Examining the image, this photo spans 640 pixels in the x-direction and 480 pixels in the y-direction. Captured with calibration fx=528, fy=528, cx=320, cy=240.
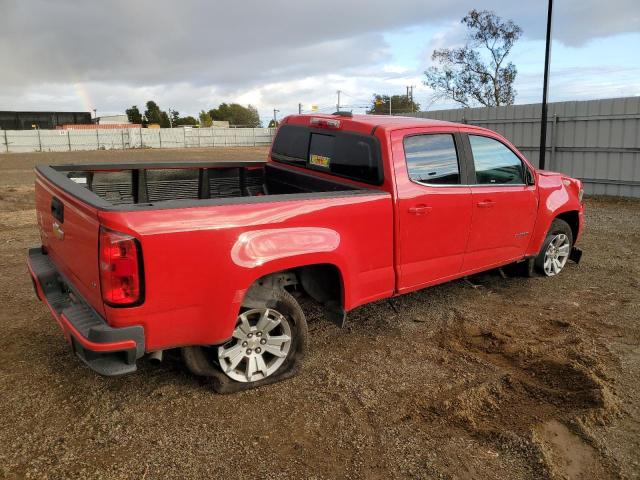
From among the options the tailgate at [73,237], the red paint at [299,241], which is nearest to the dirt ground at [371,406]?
the red paint at [299,241]

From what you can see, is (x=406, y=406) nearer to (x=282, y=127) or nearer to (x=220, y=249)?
(x=220, y=249)

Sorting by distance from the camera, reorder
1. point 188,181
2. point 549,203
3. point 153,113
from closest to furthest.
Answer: point 188,181 → point 549,203 → point 153,113

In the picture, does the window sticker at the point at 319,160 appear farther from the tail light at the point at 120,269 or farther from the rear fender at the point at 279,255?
the tail light at the point at 120,269

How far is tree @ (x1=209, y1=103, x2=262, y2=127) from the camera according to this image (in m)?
112

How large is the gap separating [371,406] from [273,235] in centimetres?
123

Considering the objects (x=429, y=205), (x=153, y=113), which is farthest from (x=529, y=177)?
(x=153, y=113)

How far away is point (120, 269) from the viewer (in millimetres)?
2740

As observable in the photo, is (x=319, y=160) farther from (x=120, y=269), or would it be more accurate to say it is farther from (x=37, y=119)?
(x=37, y=119)

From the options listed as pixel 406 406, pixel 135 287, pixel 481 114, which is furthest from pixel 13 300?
pixel 481 114

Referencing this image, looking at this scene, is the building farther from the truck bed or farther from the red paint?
the red paint

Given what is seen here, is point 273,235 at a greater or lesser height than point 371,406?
greater

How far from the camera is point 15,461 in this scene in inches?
107

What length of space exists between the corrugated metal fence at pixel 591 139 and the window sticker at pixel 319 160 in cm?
1048

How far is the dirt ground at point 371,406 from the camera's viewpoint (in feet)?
9.02
